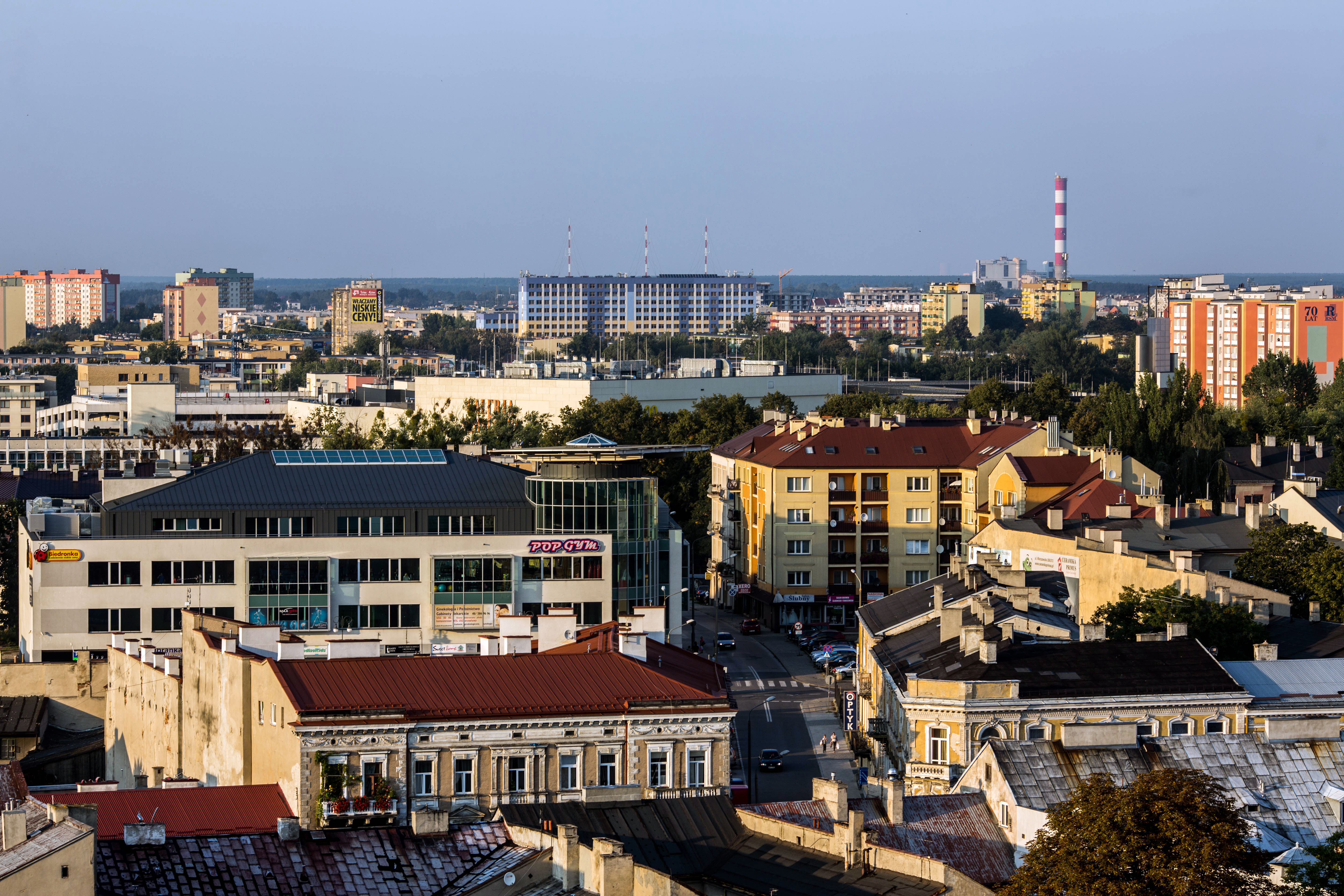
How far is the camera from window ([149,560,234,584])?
76875 millimetres

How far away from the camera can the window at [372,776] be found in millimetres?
42500

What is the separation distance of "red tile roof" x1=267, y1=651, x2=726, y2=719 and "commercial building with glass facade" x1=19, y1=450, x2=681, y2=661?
28.2 m

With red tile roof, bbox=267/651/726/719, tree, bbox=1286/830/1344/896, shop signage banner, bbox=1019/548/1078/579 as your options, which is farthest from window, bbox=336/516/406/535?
tree, bbox=1286/830/1344/896

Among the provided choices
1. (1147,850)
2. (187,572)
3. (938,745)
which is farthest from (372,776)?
(187,572)

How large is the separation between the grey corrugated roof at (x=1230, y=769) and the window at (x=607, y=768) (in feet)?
27.8

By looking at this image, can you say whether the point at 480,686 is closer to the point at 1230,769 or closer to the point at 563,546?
the point at 1230,769

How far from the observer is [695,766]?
45531 millimetres

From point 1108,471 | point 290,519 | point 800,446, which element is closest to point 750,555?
point 800,446

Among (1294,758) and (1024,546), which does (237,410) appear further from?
(1294,758)

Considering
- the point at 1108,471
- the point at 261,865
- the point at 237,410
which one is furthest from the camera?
the point at 237,410

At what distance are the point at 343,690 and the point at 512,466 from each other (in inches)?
1720

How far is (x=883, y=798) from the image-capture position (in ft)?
141

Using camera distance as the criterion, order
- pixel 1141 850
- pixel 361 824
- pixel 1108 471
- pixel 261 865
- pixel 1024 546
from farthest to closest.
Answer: pixel 1108 471 < pixel 1024 546 < pixel 361 824 < pixel 261 865 < pixel 1141 850

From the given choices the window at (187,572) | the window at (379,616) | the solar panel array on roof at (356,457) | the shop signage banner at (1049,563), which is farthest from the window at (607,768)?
the solar panel array on roof at (356,457)
